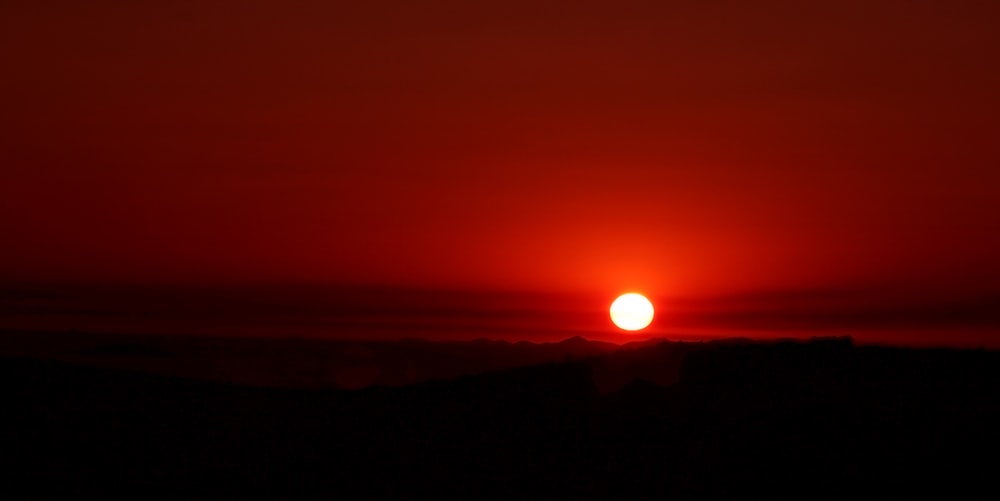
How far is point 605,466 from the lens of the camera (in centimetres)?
1650

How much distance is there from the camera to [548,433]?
1764 centimetres

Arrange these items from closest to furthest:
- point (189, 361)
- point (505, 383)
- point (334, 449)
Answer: point (334, 449) → point (505, 383) → point (189, 361)

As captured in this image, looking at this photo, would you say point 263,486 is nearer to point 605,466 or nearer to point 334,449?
point 334,449

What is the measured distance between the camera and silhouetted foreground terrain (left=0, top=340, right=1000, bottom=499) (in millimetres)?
15609

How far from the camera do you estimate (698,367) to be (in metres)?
18.2

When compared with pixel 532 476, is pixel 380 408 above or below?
above

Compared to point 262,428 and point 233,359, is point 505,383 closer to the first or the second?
point 262,428

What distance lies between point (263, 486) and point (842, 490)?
7586 mm

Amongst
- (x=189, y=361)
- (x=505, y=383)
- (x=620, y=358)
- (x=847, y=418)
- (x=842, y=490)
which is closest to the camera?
(x=842, y=490)

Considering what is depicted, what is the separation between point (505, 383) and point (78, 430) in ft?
21.1

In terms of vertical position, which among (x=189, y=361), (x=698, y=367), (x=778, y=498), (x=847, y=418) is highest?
(x=189, y=361)

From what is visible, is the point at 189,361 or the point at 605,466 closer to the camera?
the point at 605,466

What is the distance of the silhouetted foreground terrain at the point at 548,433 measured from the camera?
51.2 ft

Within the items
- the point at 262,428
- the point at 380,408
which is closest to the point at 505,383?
the point at 380,408
